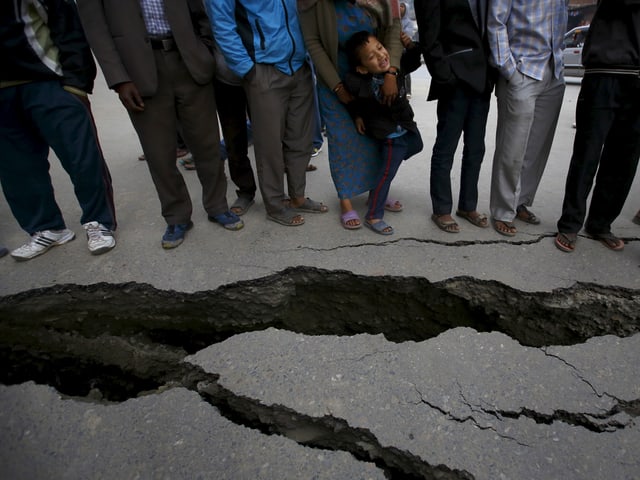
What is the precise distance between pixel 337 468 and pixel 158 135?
206 centimetres

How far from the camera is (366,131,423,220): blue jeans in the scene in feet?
8.02

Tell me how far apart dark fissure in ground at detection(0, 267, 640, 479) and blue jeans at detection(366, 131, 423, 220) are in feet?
2.15

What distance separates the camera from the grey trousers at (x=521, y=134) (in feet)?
7.47

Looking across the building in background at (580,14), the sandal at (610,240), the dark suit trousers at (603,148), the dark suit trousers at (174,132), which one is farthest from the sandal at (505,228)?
the building in background at (580,14)

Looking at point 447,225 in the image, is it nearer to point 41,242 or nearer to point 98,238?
point 98,238

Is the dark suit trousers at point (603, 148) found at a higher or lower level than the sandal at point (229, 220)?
higher

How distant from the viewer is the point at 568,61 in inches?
392

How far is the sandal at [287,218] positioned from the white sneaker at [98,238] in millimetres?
1127

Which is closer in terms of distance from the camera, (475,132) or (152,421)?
(152,421)

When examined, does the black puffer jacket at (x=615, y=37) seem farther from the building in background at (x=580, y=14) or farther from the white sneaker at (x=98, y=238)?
the building in background at (x=580, y=14)

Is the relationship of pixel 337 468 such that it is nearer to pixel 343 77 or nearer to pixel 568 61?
pixel 343 77

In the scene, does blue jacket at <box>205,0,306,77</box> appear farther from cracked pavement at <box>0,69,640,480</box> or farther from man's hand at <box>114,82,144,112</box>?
cracked pavement at <box>0,69,640,480</box>

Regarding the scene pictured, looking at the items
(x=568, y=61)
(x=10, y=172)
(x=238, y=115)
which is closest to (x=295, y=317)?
(x=238, y=115)

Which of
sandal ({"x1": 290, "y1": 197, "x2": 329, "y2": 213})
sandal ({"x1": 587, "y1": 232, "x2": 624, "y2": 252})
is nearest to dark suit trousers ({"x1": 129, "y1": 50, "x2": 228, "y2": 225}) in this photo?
sandal ({"x1": 290, "y1": 197, "x2": 329, "y2": 213})
